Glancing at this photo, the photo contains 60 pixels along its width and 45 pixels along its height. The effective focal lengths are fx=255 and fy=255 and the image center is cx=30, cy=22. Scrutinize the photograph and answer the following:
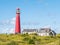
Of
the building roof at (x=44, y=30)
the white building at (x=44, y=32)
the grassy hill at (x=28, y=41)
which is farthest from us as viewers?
the building roof at (x=44, y=30)

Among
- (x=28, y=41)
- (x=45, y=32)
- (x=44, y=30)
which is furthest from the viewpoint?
(x=44, y=30)

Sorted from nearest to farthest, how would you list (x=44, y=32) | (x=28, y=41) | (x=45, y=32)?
(x=28, y=41), (x=45, y=32), (x=44, y=32)

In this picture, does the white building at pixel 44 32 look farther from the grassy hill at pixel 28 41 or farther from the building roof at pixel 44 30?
the grassy hill at pixel 28 41

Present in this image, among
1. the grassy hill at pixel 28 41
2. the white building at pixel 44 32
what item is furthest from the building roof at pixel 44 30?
the grassy hill at pixel 28 41

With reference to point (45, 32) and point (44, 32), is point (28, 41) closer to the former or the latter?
point (45, 32)

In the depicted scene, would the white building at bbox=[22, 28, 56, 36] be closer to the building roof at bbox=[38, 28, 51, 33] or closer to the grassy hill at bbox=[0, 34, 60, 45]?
the building roof at bbox=[38, 28, 51, 33]

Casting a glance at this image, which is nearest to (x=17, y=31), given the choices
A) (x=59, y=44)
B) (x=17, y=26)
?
(x=17, y=26)

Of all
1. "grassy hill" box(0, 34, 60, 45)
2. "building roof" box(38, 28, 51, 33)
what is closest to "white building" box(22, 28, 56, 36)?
"building roof" box(38, 28, 51, 33)

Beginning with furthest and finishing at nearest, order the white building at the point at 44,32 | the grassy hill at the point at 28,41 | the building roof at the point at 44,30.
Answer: the building roof at the point at 44,30
the white building at the point at 44,32
the grassy hill at the point at 28,41

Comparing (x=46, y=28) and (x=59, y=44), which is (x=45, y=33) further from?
(x=59, y=44)

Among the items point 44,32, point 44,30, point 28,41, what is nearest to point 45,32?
point 44,32

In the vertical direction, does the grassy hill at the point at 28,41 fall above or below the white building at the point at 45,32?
below

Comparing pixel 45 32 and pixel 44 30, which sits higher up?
pixel 44 30

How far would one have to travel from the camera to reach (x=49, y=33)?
115062mm
